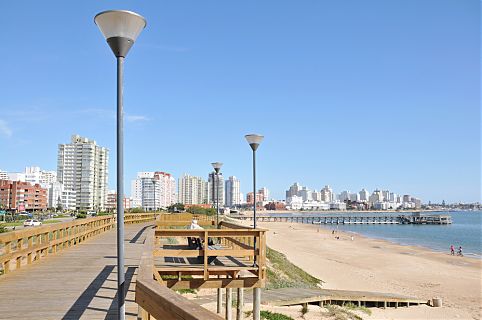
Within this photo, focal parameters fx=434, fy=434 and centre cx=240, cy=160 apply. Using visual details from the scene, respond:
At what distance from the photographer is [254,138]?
1323 centimetres

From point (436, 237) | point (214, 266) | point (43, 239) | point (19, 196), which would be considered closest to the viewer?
point (214, 266)

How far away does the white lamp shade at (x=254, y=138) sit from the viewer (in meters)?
13.2

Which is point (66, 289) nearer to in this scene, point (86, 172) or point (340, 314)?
point (340, 314)

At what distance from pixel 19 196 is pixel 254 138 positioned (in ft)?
407

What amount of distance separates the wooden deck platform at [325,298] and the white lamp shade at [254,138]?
4.82 meters

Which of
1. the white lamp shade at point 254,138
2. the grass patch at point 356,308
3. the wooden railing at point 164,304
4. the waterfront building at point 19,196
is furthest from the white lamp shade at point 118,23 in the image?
the waterfront building at point 19,196

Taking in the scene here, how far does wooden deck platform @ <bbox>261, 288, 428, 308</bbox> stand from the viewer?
13438mm

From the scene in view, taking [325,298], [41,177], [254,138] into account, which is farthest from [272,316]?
[41,177]

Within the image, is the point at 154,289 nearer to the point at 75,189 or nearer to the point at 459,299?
the point at 459,299

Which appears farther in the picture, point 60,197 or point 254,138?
point 60,197

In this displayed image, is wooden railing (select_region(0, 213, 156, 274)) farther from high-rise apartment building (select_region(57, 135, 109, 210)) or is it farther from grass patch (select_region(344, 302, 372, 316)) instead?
high-rise apartment building (select_region(57, 135, 109, 210))

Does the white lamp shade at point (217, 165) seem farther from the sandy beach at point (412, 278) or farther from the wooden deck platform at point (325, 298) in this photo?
the sandy beach at point (412, 278)

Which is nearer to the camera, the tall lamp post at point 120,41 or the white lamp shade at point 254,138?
the tall lamp post at point 120,41

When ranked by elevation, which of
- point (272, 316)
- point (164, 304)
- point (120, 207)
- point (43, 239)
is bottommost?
point (272, 316)
